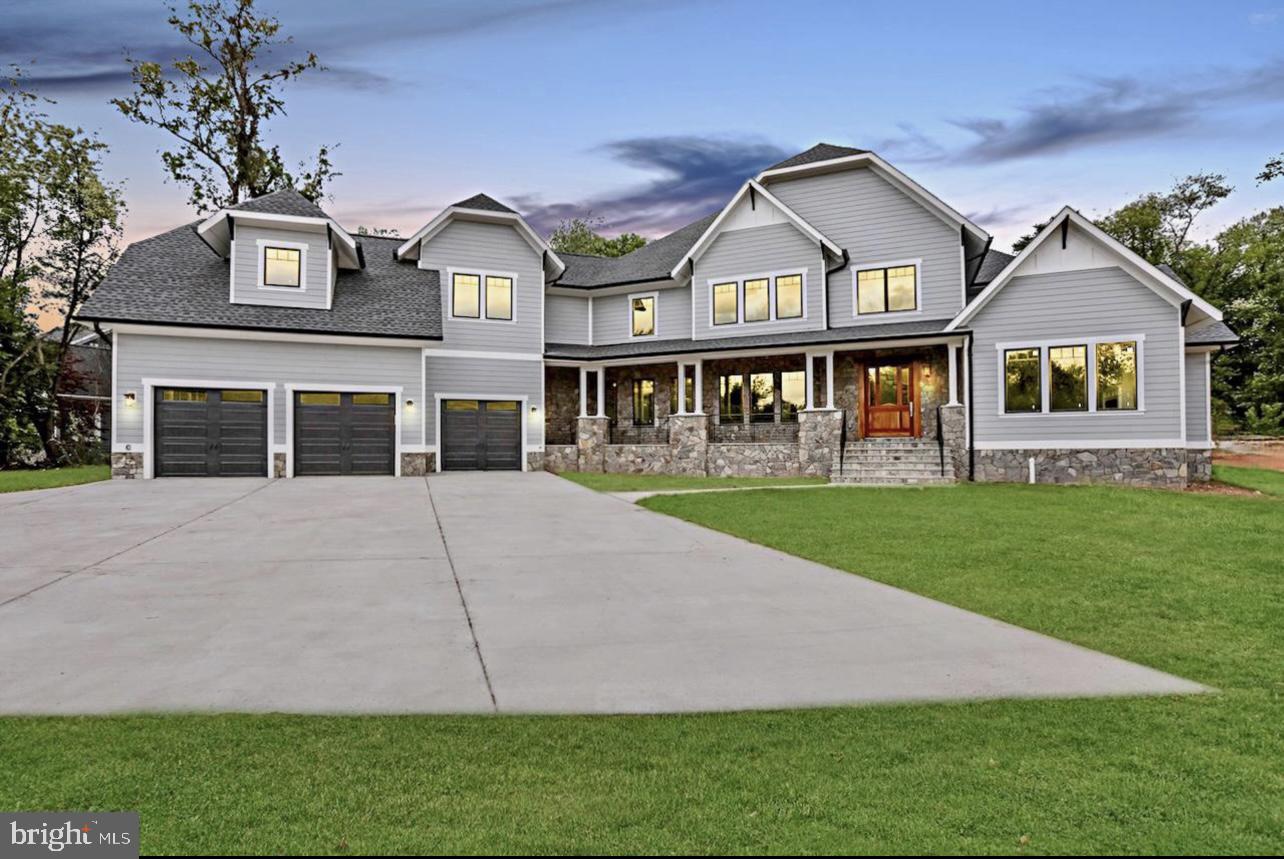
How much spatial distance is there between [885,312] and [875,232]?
8.80ft

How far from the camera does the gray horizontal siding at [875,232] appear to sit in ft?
68.6

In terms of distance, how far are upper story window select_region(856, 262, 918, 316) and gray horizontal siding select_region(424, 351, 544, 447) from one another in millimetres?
11009

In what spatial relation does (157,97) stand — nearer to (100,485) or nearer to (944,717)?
(100,485)

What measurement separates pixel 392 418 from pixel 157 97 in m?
19.7

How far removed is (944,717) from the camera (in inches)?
145

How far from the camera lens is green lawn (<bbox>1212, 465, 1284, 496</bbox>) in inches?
653

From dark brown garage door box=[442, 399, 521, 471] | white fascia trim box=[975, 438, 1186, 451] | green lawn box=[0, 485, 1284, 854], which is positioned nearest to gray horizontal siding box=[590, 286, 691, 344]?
dark brown garage door box=[442, 399, 521, 471]

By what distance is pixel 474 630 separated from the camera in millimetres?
5410

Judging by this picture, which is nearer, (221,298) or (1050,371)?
(1050,371)

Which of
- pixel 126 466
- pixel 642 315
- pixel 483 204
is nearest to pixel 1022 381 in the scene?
pixel 642 315

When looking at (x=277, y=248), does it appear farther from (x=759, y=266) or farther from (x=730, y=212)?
(x=759, y=266)

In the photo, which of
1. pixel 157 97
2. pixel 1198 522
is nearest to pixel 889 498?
pixel 1198 522

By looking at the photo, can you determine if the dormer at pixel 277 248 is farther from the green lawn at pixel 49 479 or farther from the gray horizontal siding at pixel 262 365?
the green lawn at pixel 49 479

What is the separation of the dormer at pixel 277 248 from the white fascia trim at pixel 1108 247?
18.6 m
